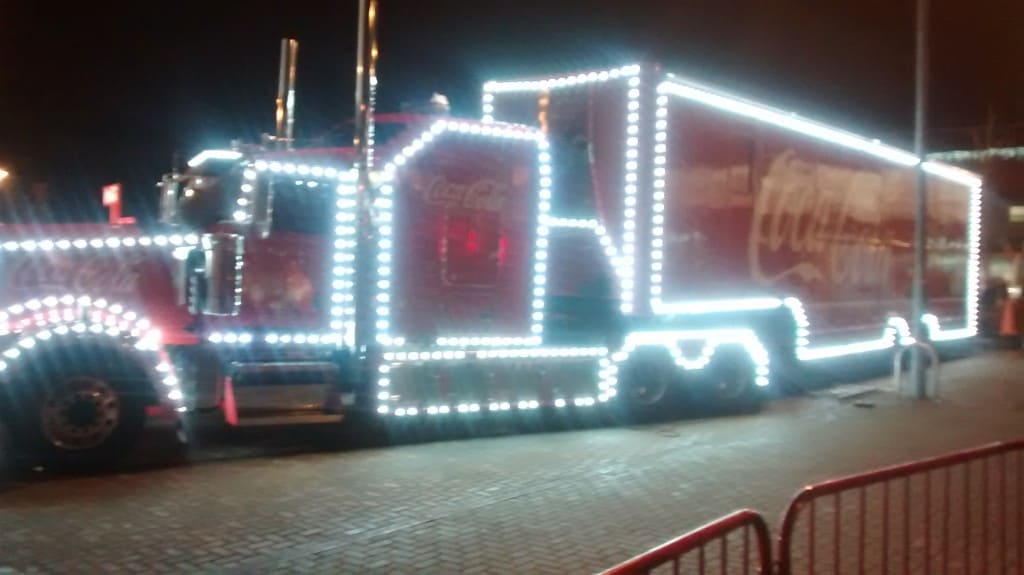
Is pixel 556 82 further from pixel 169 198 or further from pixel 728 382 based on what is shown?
pixel 169 198

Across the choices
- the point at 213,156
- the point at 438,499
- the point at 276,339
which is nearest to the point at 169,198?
the point at 213,156

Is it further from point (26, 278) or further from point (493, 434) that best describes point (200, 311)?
point (493, 434)

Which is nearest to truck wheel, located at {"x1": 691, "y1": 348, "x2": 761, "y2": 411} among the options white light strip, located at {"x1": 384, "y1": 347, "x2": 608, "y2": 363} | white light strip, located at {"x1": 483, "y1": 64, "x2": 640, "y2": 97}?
white light strip, located at {"x1": 384, "y1": 347, "x2": 608, "y2": 363}

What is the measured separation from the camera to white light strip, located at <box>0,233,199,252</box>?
8508mm

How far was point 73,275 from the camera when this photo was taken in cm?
863

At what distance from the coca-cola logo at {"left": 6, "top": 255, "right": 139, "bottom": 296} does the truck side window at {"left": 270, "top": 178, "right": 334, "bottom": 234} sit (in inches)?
51.8

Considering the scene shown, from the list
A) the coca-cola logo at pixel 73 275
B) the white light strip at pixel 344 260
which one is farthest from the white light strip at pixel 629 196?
the coca-cola logo at pixel 73 275

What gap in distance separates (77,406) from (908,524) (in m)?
Answer: 6.43

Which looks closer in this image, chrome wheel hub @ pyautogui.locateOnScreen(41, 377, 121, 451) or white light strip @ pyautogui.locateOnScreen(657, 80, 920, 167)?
chrome wheel hub @ pyautogui.locateOnScreen(41, 377, 121, 451)

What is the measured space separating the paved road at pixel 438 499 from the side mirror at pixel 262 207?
6.84 feet

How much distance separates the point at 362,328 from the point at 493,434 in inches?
86.9

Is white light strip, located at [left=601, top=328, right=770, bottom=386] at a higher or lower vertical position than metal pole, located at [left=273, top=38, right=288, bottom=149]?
lower

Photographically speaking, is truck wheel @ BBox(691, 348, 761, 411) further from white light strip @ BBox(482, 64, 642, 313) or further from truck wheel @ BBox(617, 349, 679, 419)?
white light strip @ BBox(482, 64, 642, 313)

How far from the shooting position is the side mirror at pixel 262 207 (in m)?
8.82
